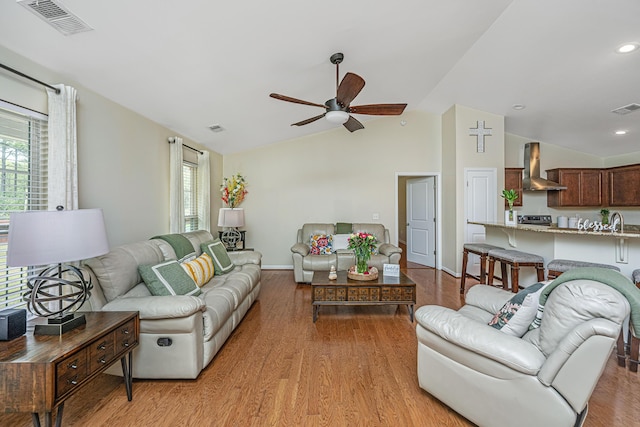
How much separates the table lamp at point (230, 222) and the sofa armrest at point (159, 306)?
2.62m

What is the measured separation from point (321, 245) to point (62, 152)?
12.1 ft

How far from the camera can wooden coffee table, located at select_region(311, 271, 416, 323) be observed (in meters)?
3.18

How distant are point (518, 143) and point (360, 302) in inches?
210

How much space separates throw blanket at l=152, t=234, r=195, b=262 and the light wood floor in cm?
104

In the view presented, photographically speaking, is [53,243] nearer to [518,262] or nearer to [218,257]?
[218,257]

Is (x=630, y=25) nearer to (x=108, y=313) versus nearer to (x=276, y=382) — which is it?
(x=276, y=382)

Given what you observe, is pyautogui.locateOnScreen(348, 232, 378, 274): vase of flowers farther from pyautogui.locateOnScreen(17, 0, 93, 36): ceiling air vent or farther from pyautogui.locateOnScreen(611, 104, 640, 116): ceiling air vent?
pyautogui.locateOnScreen(611, 104, 640, 116): ceiling air vent

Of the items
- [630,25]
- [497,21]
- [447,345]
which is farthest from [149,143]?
[630,25]

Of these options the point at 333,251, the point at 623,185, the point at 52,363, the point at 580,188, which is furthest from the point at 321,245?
the point at 623,185

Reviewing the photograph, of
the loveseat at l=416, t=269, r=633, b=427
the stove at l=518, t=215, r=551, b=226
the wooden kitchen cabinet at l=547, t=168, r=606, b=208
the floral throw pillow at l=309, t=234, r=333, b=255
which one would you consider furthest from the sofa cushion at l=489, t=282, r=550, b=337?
the wooden kitchen cabinet at l=547, t=168, r=606, b=208

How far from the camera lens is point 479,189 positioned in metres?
5.16

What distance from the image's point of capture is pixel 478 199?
5164mm

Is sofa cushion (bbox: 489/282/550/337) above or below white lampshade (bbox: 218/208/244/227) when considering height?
below

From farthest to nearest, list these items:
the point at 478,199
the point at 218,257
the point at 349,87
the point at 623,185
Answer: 1. the point at 623,185
2. the point at 478,199
3. the point at 218,257
4. the point at 349,87
